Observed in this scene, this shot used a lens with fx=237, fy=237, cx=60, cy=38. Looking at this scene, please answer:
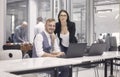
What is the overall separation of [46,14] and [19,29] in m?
1.10

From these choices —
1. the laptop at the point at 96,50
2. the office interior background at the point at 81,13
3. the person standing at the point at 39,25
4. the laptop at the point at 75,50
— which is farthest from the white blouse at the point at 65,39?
the office interior background at the point at 81,13

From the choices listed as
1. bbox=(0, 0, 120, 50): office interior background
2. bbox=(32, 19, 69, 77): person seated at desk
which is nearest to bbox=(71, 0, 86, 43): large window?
bbox=(0, 0, 120, 50): office interior background

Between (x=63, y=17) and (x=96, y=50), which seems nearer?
(x=96, y=50)

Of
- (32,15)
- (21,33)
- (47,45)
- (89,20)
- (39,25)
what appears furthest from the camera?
(89,20)

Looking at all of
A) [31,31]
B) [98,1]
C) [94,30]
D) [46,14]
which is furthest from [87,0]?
[31,31]

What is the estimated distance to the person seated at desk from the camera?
10.9 feet

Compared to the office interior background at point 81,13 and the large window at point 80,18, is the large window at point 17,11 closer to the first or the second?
the office interior background at point 81,13

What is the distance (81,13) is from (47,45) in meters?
4.10

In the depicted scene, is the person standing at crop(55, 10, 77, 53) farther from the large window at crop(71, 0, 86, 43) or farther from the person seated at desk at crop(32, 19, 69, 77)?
the large window at crop(71, 0, 86, 43)

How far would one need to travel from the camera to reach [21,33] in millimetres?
5812

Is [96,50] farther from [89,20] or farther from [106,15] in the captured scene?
[106,15]

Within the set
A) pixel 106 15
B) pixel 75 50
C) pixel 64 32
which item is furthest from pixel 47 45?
pixel 106 15

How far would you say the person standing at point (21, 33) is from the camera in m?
5.62

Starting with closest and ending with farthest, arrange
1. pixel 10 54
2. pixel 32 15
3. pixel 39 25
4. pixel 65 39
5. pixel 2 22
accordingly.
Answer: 1. pixel 10 54
2. pixel 65 39
3. pixel 2 22
4. pixel 39 25
5. pixel 32 15
